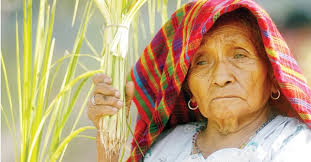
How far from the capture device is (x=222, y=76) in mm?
2111

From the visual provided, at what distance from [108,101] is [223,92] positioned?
50cm

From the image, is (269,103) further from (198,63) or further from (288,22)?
(288,22)

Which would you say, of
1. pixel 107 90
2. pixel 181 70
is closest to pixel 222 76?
pixel 181 70

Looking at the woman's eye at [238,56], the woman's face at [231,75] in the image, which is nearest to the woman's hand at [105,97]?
the woman's face at [231,75]

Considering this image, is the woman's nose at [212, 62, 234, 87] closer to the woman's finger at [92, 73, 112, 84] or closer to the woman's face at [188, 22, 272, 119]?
the woman's face at [188, 22, 272, 119]

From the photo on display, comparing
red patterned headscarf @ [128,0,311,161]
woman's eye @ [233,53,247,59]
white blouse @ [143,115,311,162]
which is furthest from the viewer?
woman's eye @ [233,53,247,59]

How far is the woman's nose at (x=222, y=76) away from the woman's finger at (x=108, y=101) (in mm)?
454

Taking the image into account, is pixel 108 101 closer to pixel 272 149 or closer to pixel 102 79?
pixel 102 79

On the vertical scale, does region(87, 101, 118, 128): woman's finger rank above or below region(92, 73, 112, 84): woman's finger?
below

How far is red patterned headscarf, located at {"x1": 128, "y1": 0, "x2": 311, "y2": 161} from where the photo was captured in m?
2.04

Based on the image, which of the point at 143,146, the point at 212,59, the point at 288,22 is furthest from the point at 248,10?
the point at 288,22

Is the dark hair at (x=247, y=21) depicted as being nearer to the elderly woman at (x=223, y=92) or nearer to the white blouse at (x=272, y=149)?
the elderly woman at (x=223, y=92)

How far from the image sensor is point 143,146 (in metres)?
2.39

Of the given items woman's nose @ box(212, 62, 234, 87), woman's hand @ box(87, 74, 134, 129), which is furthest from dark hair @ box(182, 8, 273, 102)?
woman's hand @ box(87, 74, 134, 129)
